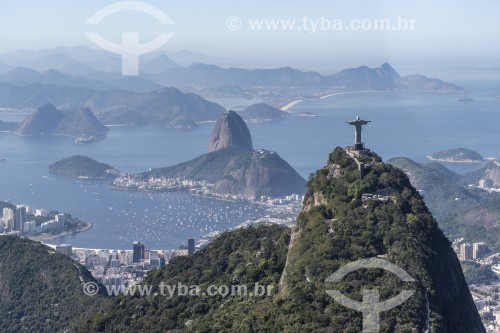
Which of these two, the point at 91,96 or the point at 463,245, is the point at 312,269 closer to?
the point at 463,245

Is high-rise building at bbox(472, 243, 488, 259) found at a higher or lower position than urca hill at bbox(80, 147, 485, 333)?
lower

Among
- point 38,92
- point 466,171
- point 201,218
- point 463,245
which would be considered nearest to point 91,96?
point 38,92

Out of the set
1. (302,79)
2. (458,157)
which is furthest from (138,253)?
(302,79)

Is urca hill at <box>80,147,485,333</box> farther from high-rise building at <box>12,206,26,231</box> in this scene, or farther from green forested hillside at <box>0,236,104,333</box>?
high-rise building at <box>12,206,26,231</box>

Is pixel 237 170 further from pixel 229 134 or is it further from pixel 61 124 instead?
pixel 61 124

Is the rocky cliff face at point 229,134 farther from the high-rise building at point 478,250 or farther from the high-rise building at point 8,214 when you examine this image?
the high-rise building at point 478,250

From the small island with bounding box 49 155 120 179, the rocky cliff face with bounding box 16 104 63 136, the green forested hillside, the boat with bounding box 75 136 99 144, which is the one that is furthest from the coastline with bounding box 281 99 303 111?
the green forested hillside

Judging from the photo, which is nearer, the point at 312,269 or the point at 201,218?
the point at 312,269
